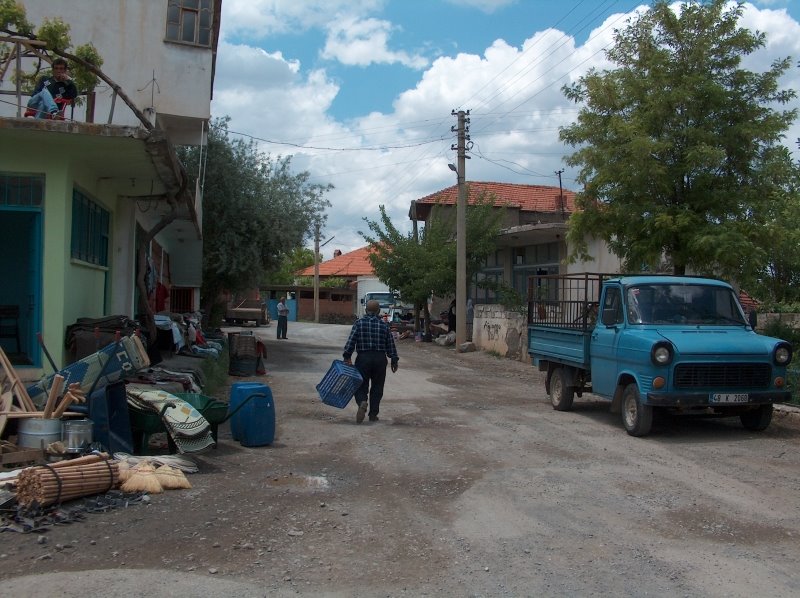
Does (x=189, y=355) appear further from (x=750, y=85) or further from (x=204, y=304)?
(x=204, y=304)

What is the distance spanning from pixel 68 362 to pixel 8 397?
2.69 m

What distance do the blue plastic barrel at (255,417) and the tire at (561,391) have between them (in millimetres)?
5255

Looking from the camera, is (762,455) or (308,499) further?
(762,455)

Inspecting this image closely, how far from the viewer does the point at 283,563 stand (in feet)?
17.5

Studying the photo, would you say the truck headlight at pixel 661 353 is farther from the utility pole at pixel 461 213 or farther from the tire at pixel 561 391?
the utility pole at pixel 461 213

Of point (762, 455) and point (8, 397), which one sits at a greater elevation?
point (8, 397)

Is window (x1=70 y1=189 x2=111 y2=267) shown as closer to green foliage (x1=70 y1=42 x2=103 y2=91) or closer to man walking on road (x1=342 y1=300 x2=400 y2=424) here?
green foliage (x1=70 y1=42 x2=103 y2=91)

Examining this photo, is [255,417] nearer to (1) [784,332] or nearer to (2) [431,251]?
(1) [784,332]

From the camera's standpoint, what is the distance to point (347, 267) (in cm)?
6775

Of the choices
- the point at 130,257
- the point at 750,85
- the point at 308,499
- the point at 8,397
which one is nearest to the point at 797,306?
the point at 750,85

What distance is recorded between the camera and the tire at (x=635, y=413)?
9930 mm

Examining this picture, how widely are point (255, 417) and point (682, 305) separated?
600 centimetres

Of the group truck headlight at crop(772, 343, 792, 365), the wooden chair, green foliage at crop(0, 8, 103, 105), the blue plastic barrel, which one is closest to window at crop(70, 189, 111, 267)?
the wooden chair

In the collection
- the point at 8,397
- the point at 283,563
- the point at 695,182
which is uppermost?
the point at 695,182
